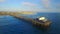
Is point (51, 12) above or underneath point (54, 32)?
above

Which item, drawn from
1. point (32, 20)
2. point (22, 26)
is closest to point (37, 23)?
point (32, 20)

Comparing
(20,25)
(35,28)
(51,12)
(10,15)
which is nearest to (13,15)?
(10,15)

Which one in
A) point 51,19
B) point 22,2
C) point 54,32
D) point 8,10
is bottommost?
point 54,32

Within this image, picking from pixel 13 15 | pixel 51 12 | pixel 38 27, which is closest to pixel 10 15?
pixel 13 15

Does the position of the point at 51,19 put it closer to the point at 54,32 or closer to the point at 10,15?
the point at 54,32

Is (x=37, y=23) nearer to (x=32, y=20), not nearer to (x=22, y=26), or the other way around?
(x=32, y=20)

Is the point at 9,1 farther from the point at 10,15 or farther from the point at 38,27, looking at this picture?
the point at 38,27
